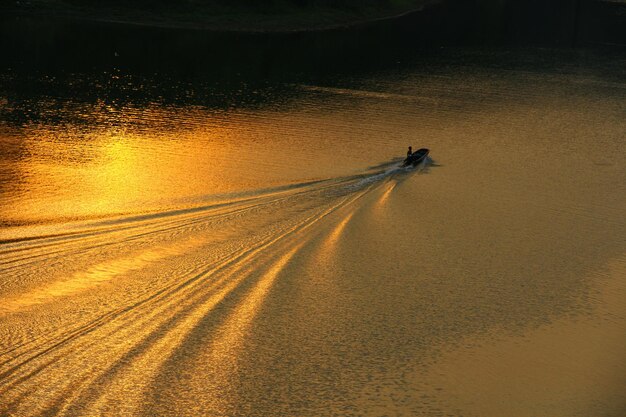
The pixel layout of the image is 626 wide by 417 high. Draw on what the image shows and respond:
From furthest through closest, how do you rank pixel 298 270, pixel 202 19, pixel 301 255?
pixel 202 19, pixel 301 255, pixel 298 270

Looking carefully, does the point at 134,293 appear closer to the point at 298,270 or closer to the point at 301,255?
the point at 298,270

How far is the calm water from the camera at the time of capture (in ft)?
58.4

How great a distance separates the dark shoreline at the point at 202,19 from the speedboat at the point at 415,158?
41.7 m

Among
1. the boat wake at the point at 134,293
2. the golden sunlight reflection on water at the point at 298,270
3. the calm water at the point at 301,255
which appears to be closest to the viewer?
the boat wake at the point at 134,293

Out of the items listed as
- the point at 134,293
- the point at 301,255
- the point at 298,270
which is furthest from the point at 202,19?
the point at 134,293

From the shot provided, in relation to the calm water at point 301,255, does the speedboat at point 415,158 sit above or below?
above

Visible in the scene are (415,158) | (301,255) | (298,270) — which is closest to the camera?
(298,270)

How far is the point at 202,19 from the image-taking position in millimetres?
73250

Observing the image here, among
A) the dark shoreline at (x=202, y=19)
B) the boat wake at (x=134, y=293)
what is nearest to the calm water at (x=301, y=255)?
the boat wake at (x=134, y=293)

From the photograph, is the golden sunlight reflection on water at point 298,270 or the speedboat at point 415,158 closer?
the golden sunlight reflection on water at point 298,270

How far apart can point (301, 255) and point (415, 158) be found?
11203 millimetres

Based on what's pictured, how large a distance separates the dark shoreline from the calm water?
25.3 meters

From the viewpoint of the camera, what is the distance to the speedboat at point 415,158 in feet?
108

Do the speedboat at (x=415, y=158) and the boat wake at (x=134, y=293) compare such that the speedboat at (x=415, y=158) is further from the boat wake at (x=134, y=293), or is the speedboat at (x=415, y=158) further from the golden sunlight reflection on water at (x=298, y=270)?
the boat wake at (x=134, y=293)
